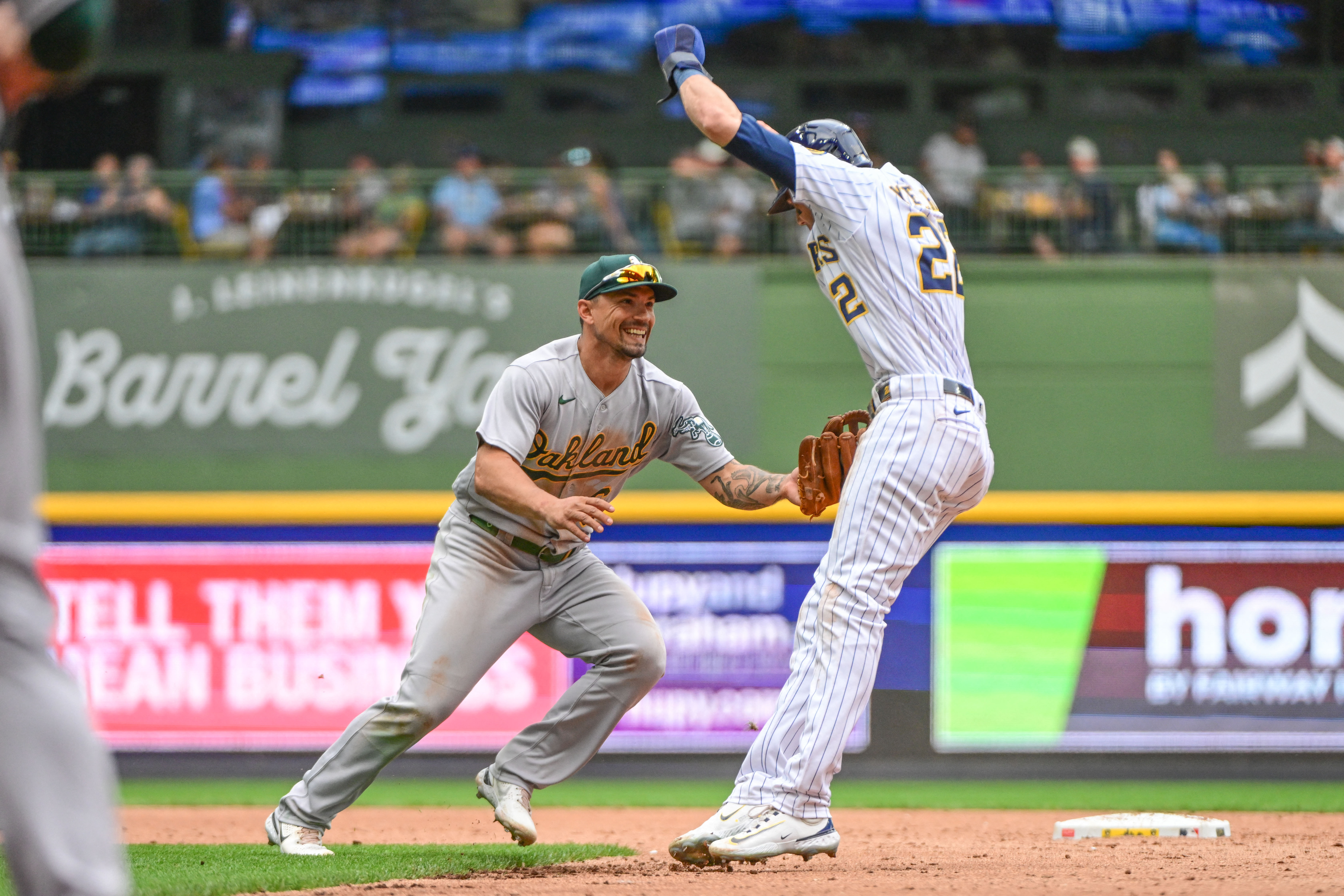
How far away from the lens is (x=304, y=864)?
15.5 feet

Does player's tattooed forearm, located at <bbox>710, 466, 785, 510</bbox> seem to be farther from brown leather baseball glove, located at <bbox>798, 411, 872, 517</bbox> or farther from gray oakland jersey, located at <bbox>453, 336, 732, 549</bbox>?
brown leather baseball glove, located at <bbox>798, 411, 872, 517</bbox>

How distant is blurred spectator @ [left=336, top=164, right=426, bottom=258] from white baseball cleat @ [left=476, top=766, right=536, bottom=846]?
679cm

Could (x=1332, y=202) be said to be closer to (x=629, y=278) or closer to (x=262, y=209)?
(x=262, y=209)

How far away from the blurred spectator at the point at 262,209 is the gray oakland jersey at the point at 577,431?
669 cm

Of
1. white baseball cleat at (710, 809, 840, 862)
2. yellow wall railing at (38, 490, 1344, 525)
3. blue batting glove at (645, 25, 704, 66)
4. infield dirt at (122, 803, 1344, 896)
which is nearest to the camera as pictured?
infield dirt at (122, 803, 1344, 896)

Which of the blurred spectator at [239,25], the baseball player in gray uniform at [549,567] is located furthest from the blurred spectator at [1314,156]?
the blurred spectator at [239,25]

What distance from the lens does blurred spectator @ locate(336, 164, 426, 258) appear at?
36.7 feet

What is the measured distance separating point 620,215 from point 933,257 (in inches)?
281

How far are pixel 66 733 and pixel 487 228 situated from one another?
934 cm

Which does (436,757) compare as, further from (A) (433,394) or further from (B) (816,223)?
(B) (816,223)

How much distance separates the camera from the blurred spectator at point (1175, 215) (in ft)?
36.2

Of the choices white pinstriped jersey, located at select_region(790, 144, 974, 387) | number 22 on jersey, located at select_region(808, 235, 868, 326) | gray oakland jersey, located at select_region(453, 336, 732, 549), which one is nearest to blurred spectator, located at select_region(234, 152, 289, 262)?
gray oakland jersey, located at select_region(453, 336, 732, 549)

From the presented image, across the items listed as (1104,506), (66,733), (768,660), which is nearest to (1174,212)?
(1104,506)

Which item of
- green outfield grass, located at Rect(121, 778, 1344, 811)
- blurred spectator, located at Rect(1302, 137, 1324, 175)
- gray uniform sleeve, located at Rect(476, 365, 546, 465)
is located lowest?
green outfield grass, located at Rect(121, 778, 1344, 811)
